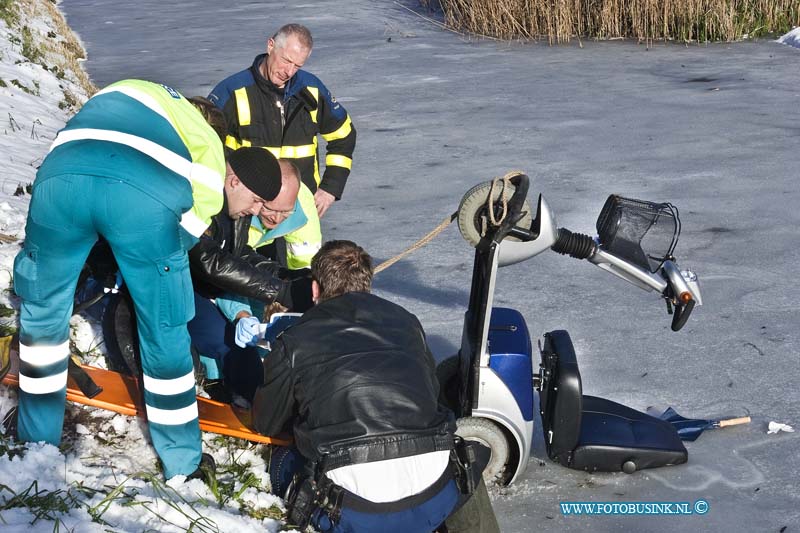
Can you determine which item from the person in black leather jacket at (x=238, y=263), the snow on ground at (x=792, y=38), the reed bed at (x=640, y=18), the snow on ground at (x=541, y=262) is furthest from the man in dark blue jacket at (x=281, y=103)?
the snow on ground at (x=792, y=38)

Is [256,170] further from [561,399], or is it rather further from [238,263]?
[561,399]

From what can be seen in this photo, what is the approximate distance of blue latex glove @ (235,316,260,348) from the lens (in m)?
3.44

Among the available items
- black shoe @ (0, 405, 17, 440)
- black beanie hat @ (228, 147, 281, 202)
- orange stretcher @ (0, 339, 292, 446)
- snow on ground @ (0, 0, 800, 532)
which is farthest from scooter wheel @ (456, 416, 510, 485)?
black shoe @ (0, 405, 17, 440)

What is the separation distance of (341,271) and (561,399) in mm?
939

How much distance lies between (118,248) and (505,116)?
6141 millimetres

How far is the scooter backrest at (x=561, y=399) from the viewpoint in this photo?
3.32 meters

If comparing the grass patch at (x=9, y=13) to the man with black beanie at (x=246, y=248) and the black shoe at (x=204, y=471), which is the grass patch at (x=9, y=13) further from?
the black shoe at (x=204, y=471)

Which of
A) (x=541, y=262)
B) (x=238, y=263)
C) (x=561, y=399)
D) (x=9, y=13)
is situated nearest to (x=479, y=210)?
(x=561, y=399)

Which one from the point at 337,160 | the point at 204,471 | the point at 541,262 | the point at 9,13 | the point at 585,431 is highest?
the point at 9,13

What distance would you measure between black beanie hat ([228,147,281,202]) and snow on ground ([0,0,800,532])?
92 centimetres

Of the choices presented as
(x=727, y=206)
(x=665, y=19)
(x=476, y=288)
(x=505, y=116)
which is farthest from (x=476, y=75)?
(x=476, y=288)

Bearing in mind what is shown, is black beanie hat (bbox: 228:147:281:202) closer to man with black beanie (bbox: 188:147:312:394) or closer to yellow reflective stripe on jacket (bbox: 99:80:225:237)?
man with black beanie (bbox: 188:147:312:394)

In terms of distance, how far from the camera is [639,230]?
3311mm

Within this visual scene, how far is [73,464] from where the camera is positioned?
10.4 ft
